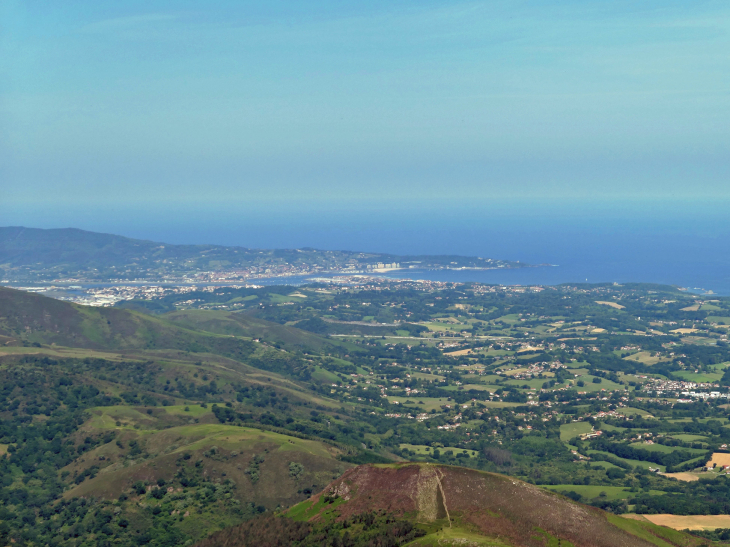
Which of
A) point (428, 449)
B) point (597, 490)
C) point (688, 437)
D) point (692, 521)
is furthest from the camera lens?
point (688, 437)

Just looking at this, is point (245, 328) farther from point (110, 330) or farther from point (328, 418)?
point (328, 418)

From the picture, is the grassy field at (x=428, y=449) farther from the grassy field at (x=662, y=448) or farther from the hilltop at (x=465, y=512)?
the hilltop at (x=465, y=512)

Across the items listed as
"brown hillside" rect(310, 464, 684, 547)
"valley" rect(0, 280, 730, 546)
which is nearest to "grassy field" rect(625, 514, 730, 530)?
"valley" rect(0, 280, 730, 546)

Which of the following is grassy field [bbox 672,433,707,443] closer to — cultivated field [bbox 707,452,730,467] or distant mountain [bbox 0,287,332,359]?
cultivated field [bbox 707,452,730,467]

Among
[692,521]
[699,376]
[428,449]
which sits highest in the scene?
[692,521]

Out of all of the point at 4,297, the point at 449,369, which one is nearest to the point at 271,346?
the point at 449,369

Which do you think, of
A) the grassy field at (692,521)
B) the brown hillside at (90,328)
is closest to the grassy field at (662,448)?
the grassy field at (692,521)

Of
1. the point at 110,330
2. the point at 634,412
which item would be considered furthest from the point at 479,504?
the point at 110,330

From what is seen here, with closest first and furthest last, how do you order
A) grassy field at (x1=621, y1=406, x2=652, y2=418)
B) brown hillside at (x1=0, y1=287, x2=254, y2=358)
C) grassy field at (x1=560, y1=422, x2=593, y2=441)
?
1. grassy field at (x1=560, y1=422, x2=593, y2=441)
2. grassy field at (x1=621, y1=406, x2=652, y2=418)
3. brown hillside at (x1=0, y1=287, x2=254, y2=358)
